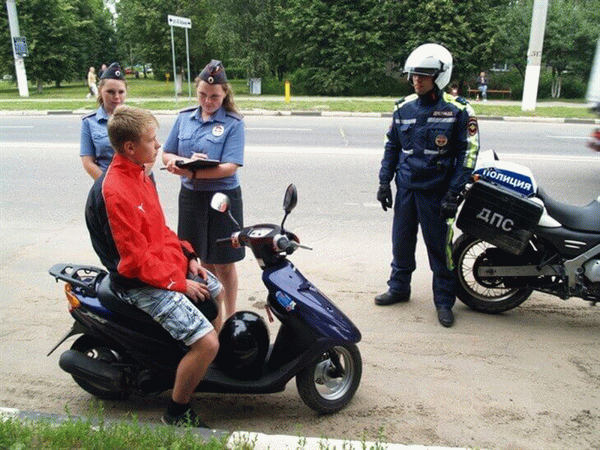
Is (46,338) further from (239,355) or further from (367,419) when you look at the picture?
(367,419)

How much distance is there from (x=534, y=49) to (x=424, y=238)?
16.7 m

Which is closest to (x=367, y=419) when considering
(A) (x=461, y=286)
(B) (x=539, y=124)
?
(A) (x=461, y=286)

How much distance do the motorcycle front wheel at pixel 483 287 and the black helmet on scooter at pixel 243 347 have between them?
194cm

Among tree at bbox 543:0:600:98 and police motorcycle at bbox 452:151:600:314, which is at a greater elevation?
tree at bbox 543:0:600:98

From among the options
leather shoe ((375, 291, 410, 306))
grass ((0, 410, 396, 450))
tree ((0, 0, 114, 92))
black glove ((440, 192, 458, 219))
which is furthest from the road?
tree ((0, 0, 114, 92))

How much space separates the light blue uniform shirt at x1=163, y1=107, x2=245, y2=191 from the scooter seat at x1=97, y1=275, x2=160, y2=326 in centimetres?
110

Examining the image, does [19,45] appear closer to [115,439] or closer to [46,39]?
[46,39]

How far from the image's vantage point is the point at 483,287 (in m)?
4.54

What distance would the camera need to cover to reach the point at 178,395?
9.73ft

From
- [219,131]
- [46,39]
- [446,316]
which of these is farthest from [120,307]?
[46,39]

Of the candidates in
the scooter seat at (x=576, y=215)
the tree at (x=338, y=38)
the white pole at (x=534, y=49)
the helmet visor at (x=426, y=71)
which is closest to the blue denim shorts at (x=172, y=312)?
the helmet visor at (x=426, y=71)

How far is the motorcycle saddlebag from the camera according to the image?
402 centimetres

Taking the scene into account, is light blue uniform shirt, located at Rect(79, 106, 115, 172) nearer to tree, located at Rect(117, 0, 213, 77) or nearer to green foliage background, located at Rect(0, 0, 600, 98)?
green foliage background, located at Rect(0, 0, 600, 98)

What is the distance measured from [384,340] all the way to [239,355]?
133 cm
